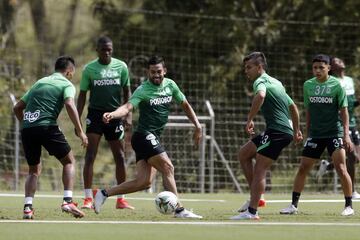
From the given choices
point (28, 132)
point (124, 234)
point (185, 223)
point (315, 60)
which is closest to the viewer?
point (124, 234)

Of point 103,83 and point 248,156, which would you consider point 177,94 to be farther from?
point 103,83

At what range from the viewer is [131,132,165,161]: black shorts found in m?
14.2

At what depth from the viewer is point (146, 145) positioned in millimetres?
14266

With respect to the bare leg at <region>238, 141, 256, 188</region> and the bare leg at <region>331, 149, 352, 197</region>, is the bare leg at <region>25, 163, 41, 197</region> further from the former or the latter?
the bare leg at <region>331, 149, 352, 197</region>

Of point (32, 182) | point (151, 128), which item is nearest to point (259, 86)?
point (151, 128)

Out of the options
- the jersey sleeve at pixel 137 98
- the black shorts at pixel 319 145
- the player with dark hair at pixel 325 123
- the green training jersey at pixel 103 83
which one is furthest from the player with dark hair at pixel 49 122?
the black shorts at pixel 319 145

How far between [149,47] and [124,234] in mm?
21193

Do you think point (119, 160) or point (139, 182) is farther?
point (119, 160)

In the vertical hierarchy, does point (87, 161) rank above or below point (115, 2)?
below

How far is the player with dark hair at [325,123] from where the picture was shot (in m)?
15.1

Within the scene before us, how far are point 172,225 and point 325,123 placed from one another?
3481 mm

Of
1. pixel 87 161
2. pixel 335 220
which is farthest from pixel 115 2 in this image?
pixel 335 220

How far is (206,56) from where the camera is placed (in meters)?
32.9

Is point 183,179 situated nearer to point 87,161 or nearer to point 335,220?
point 87,161
